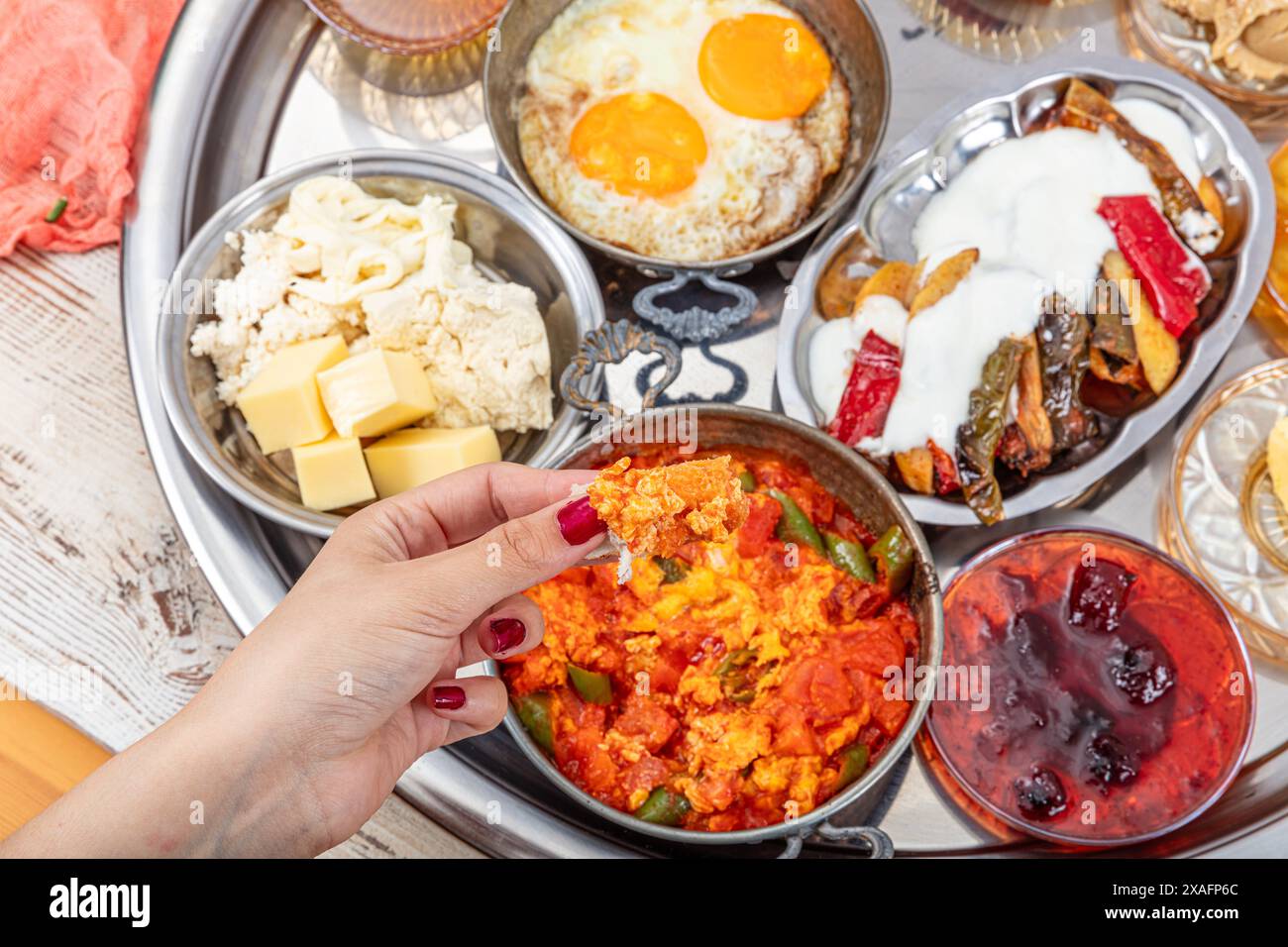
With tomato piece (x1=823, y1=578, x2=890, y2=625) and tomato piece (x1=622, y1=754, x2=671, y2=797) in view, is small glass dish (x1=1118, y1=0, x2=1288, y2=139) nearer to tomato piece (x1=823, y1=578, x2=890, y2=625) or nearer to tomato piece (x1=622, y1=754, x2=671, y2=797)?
tomato piece (x1=823, y1=578, x2=890, y2=625)

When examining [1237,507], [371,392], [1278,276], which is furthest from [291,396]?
[1278,276]

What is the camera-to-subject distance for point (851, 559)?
2375mm

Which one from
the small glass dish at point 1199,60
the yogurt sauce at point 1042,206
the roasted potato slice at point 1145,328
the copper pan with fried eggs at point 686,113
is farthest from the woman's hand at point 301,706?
the small glass dish at point 1199,60

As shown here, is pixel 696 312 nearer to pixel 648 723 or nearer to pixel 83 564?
pixel 648 723

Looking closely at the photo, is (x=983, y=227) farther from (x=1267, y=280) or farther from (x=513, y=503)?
(x=513, y=503)

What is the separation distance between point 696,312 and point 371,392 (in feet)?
3.16

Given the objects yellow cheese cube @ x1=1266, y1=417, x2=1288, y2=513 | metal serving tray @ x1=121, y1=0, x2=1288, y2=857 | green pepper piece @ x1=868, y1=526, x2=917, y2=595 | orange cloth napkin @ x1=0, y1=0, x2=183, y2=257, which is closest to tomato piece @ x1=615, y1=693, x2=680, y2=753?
metal serving tray @ x1=121, y1=0, x2=1288, y2=857

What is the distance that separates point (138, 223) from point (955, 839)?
289 cm

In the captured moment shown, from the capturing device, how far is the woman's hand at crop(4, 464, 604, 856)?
68.9 inches

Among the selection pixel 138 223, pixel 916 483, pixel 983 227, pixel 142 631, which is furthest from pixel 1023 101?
pixel 142 631

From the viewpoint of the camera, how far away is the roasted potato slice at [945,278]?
2.54m

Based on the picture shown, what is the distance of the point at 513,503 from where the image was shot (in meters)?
2.17

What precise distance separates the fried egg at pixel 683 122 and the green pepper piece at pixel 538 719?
50.1 inches

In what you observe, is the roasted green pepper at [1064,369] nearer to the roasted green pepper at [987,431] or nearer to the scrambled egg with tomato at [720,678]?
the roasted green pepper at [987,431]
